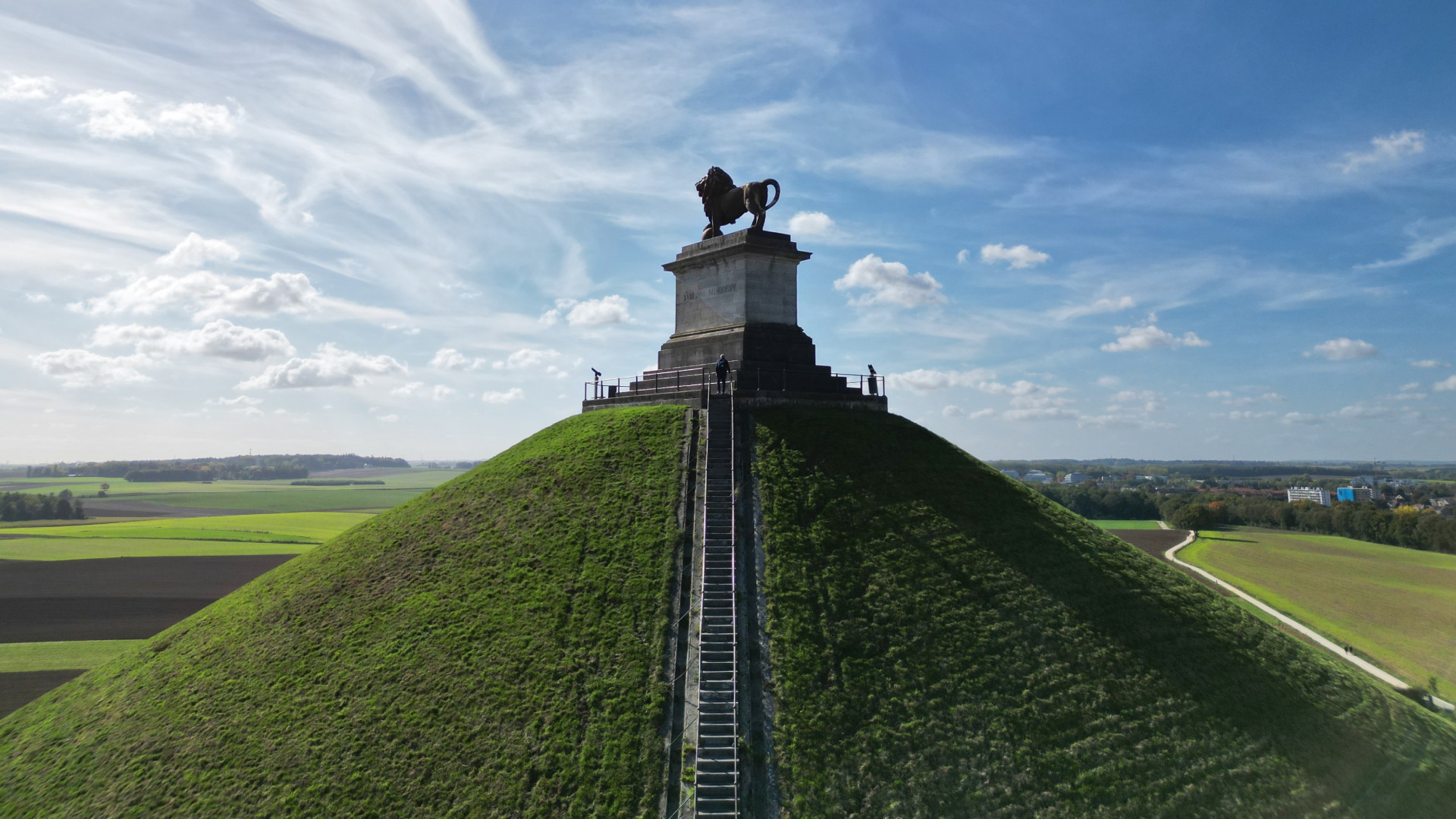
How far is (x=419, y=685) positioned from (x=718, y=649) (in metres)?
8.67

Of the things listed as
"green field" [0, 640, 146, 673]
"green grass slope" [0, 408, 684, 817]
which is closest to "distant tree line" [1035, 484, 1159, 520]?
"green grass slope" [0, 408, 684, 817]

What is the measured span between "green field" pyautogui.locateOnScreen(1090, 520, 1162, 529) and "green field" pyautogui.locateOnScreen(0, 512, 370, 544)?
315 ft

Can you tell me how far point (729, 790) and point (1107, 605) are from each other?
15.0 metres

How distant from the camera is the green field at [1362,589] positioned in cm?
3934

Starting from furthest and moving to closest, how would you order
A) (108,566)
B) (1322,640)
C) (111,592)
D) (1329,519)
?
1. (1329,519)
2. (108,566)
3. (111,592)
4. (1322,640)

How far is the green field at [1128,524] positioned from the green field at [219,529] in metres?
96.0

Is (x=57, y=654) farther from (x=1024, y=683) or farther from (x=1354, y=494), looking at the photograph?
(x=1354, y=494)

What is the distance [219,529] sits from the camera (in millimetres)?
85688

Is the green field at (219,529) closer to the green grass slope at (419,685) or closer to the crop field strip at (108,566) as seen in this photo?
the crop field strip at (108,566)

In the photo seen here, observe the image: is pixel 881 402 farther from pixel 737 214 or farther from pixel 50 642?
pixel 50 642

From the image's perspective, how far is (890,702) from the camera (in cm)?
1902

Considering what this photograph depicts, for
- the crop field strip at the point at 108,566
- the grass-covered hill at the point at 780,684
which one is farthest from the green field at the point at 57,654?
the grass-covered hill at the point at 780,684

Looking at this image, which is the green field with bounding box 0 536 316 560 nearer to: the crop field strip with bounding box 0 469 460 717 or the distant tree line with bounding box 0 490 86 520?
the crop field strip with bounding box 0 469 460 717

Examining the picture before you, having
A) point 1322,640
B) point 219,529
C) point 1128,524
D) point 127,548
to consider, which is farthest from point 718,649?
point 1128,524
